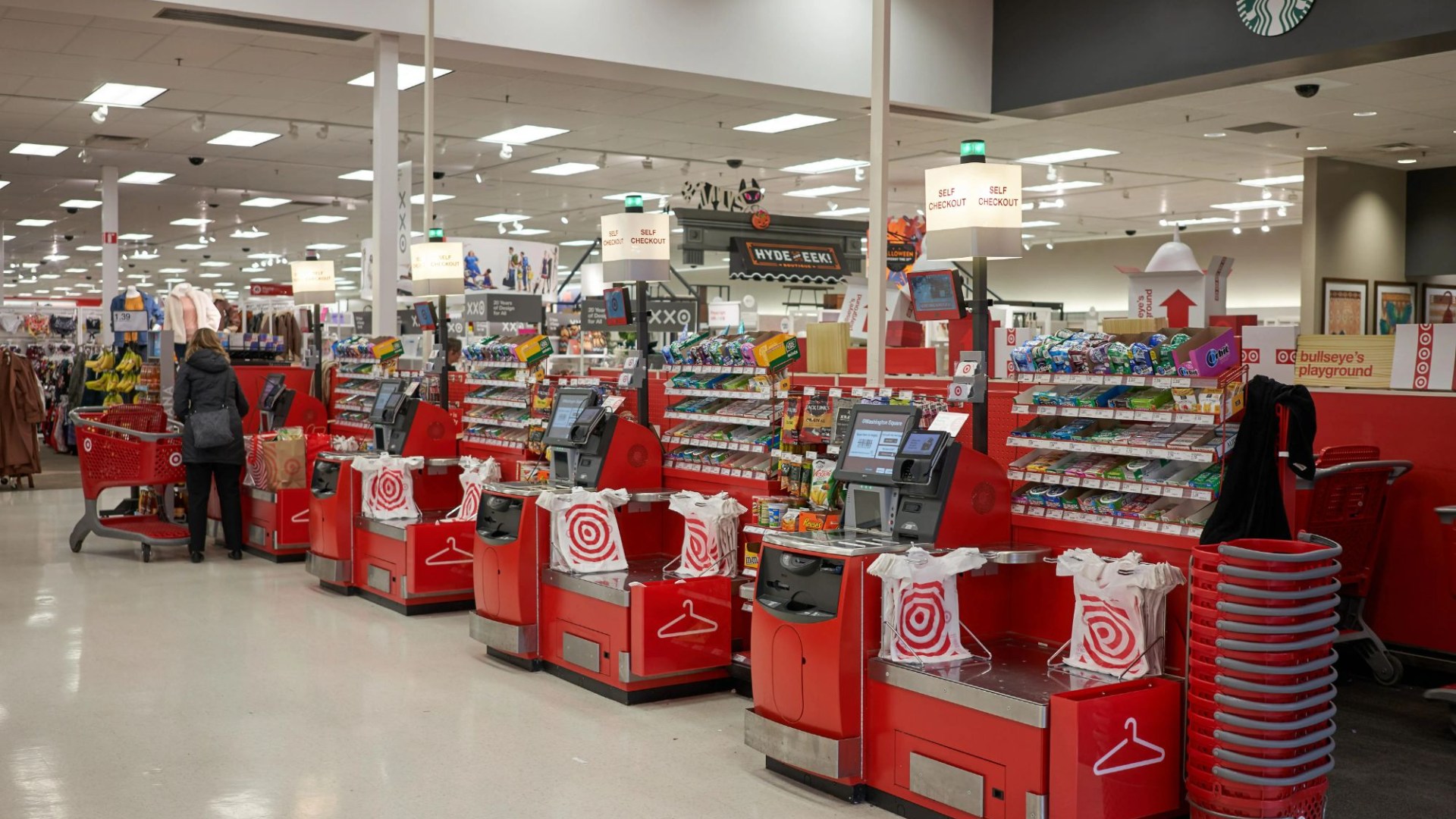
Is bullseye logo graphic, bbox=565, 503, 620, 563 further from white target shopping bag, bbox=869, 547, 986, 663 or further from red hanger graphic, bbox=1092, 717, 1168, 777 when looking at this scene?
red hanger graphic, bbox=1092, 717, 1168, 777

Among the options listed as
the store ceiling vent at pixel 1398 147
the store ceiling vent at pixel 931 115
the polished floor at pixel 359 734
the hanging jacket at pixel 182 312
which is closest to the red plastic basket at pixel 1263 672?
the polished floor at pixel 359 734

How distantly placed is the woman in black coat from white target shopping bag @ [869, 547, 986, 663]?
601cm

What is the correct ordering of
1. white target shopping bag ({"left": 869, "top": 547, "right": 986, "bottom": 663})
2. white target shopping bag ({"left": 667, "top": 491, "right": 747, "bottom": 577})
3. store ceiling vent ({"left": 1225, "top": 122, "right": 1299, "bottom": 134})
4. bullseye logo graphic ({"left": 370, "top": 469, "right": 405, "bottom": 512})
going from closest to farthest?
1. white target shopping bag ({"left": 869, "top": 547, "right": 986, "bottom": 663})
2. white target shopping bag ({"left": 667, "top": 491, "right": 747, "bottom": 577})
3. bullseye logo graphic ({"left": 370, "top": 469, "right": 405, "bottom": 512})
4. store ceiling vent ({"left": 1225, "top": 122, "right": 1299, "bottom": 134})

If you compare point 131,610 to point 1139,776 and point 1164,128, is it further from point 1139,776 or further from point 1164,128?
point 1164,128

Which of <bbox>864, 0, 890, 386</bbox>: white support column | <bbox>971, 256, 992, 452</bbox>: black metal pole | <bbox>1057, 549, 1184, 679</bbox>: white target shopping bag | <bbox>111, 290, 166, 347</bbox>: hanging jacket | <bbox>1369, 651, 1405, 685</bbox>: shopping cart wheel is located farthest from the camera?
<bbox>111, 290, 166, 347</bbox>: hanging jacket

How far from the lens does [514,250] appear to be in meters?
13.6

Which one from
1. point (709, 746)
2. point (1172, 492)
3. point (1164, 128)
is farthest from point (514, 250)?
point (1172, 492)

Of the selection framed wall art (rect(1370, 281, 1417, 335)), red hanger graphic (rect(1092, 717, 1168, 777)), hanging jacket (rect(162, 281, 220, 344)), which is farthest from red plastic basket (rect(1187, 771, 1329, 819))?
framed wall art (rect(1370, 281, 1417, 335))

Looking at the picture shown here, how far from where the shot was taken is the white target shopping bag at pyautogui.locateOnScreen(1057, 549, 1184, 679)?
3680 millimetres

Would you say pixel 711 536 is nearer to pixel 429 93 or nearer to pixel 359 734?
pixel 359 734

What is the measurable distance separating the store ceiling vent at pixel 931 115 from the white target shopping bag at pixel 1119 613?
7382 millimetres

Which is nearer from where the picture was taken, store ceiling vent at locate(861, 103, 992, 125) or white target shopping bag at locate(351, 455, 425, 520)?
white target shopping bag at locate(351, 455, 425, 520)

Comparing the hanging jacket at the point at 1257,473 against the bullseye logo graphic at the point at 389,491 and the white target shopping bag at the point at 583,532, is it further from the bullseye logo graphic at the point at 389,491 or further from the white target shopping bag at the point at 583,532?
the bullseye logo graphic at the point at 389,491

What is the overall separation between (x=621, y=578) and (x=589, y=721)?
68 cm
